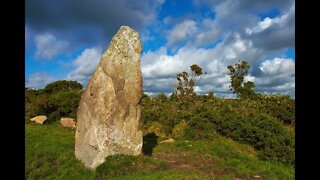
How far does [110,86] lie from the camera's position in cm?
1441

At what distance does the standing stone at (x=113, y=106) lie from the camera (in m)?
14.1

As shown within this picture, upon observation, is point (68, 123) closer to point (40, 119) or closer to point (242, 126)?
point (40, 119)

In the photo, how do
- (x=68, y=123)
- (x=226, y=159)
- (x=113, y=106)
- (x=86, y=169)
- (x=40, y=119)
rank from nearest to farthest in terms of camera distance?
(x=86, y=169) < (x=113, y=106) < (x=226, y=159) < (x=68, y=123) < (x=40, y=119)

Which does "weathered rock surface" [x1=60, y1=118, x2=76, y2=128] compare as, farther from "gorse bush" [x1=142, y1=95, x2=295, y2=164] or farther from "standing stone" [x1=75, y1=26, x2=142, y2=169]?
"standing stone" [x1=75, y1=26, x2=142, y2=169]

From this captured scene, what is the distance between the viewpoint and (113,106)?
14219 mm

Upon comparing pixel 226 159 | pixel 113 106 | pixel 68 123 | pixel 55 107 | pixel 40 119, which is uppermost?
pixel 113 106

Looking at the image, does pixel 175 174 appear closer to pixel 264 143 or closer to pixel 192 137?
pixel 264 143

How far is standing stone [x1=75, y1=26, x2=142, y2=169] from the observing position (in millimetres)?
14086

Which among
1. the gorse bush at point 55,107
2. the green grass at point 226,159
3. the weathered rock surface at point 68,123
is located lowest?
the green grass at point 226,159

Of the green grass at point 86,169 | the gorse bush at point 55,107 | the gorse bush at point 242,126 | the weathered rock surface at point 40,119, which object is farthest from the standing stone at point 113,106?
the gorse bush at point 55,107

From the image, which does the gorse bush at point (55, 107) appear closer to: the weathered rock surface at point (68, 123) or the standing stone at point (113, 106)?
the weathered rock surface at point (68, 123)

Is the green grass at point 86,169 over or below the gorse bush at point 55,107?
below

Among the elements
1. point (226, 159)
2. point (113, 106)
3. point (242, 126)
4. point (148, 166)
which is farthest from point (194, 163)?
point (242, 126)

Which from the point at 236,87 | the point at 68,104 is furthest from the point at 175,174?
the point at 236,87
